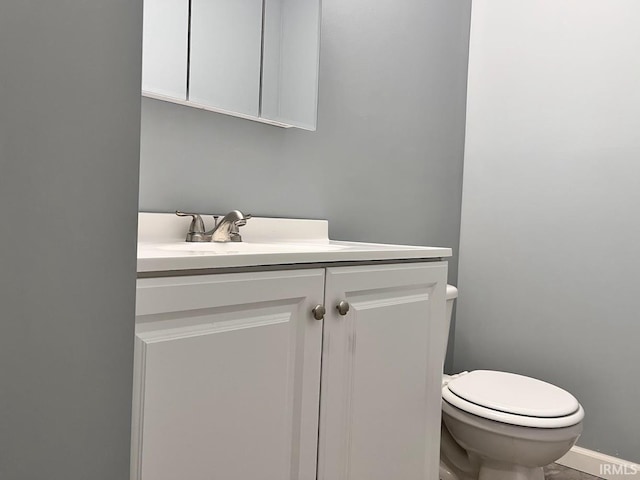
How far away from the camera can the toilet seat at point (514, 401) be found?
1.42 meters

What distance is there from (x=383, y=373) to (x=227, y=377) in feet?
1.43

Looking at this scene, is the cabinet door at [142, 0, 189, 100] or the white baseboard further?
the white baseboard

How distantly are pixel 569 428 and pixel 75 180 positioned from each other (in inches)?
57.5

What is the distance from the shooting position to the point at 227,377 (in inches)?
33.1

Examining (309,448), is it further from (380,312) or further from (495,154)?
(495,154)

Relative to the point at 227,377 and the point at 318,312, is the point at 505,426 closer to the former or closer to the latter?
the point at 318,312

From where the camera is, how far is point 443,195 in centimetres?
220

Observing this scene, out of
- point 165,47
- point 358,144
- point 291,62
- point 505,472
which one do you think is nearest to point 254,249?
point 165,47

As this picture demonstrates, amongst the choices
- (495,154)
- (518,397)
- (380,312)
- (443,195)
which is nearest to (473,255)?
(443,195)

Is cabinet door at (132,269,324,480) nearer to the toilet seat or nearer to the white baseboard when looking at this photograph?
the toilet seat

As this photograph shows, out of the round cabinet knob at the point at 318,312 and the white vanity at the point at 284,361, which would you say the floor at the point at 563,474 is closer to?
the white vanity at the point at 284,361

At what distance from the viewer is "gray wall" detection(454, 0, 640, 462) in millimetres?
1866

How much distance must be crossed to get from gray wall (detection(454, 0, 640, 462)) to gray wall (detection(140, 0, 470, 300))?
5.5 inches
